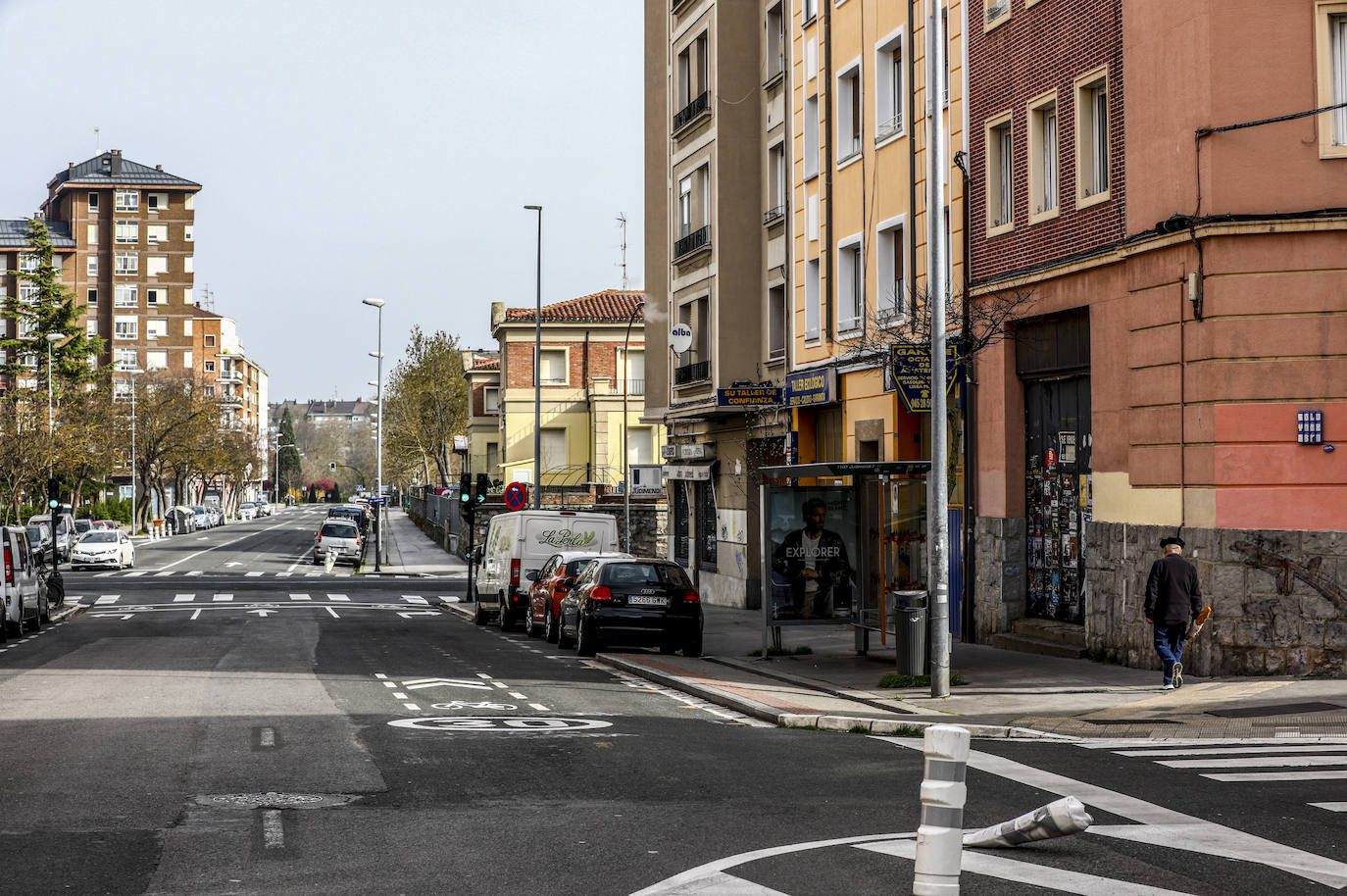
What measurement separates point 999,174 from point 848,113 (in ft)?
21.2

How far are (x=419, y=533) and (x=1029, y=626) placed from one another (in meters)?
74.6

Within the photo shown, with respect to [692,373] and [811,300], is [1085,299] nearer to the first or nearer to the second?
[811,300]

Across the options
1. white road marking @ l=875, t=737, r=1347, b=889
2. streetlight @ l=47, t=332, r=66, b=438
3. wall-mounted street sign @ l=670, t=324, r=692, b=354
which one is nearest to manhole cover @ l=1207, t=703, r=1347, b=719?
white road marking @ l=875, t=737, r=1347, b=889

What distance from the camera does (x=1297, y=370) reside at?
16.3m

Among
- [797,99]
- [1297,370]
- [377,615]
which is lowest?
[377,615]

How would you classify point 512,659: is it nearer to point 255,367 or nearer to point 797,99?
point 797,99

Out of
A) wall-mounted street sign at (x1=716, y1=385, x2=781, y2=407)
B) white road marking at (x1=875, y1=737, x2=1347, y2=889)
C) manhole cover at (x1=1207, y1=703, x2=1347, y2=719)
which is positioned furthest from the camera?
wall-mounted street sign at (x1=716, y1=385, x2=781, y2=407)

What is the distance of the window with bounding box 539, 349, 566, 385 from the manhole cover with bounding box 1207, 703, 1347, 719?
181 feet

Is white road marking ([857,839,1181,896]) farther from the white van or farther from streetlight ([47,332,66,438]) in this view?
streetlight ([47,332,66,438])

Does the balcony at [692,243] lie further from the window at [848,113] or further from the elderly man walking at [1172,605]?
the elderly man walking at [1172,605]

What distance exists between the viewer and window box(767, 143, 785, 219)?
32875mm

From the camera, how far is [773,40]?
33.4 meters

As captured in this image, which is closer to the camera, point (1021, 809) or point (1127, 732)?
point (1021, 809)

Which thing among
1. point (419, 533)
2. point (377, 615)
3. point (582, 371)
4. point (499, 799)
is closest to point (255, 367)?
point (419, 533)
